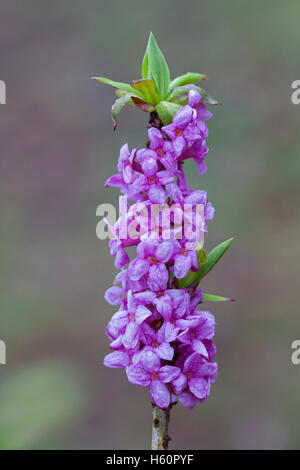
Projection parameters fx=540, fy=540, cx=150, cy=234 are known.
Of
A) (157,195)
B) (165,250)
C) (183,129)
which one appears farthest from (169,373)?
(183,129)

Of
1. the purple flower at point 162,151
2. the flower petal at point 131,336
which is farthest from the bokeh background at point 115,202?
the purple flower at point 162,151

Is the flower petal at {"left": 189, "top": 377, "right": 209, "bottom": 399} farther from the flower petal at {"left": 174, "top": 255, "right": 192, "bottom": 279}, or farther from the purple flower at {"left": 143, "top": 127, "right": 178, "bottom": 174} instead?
the purple flower at {"left": 143, "top": 127, "right": 178, "bottom": 174}

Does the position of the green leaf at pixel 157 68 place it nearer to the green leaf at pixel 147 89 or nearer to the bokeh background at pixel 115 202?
the green leaf at pixel 147 89

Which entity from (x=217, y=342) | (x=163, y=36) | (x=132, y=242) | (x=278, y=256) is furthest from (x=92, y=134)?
(x=132, y=242)

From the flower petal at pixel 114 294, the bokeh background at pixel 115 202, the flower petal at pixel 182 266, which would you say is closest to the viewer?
the flower petal at pixel 182 266

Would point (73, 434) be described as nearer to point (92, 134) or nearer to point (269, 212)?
point (269, 212)

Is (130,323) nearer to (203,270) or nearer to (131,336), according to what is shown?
(131,336)
